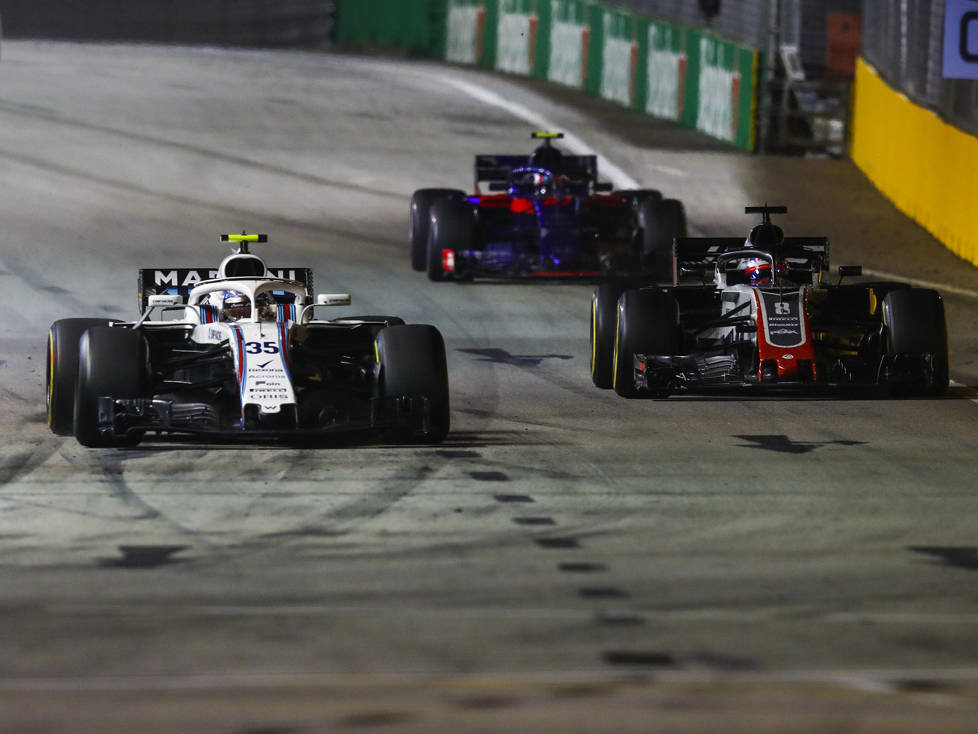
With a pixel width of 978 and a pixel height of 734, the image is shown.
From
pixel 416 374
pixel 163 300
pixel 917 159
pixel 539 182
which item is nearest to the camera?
pixel 416 374

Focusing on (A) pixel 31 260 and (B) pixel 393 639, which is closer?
(B) pixel 393 639

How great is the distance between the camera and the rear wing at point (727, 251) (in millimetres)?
16719

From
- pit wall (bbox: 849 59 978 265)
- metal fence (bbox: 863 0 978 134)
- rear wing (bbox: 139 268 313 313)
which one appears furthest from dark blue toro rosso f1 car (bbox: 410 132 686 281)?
rear wing (bbox: 139 268 313 313)

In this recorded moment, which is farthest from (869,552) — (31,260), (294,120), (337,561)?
(294,120)

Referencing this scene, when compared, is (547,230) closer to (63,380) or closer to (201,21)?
(63,380)

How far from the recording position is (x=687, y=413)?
15039 millimetres

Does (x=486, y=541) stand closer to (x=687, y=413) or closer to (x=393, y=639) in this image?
(x=393, y=639)

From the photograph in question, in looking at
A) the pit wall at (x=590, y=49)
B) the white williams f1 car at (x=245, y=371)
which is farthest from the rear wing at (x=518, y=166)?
the pit wall at (x=590, y=49)

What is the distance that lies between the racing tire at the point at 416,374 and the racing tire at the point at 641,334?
239 centimetres

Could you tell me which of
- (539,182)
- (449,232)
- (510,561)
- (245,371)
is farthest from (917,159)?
(510,561)

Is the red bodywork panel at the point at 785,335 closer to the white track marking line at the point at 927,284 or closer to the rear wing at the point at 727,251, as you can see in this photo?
the rear wing at the point at 727,251

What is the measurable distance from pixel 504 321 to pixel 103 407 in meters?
7.80

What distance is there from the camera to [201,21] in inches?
2111

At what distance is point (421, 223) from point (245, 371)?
35.2 ft
